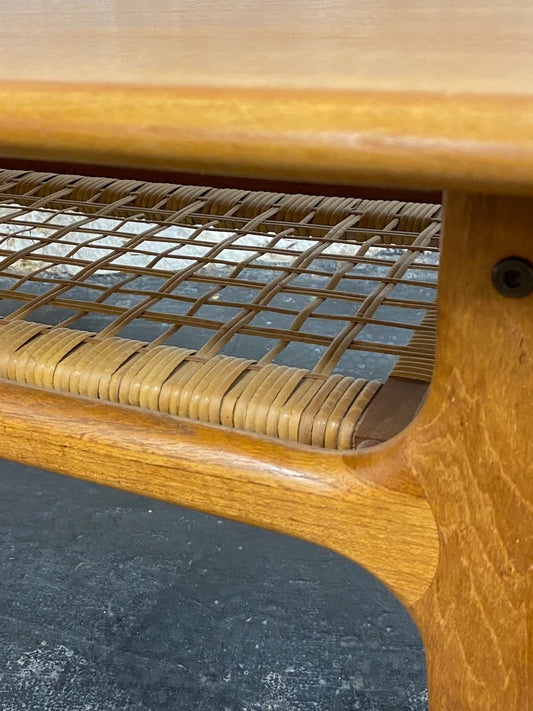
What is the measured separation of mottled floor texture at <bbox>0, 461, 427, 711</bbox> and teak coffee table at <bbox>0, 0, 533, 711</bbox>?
382 millimetres

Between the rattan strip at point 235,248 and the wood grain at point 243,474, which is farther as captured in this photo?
the rattan strip at point 235,248

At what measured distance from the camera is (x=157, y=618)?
89 centimetres

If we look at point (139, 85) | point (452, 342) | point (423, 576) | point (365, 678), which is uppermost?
point (139, 85)

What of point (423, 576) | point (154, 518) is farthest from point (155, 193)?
point (423, 576)

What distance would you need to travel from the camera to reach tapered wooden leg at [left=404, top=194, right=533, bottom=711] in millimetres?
326

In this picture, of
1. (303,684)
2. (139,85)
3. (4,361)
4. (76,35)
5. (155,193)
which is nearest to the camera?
(139,85)

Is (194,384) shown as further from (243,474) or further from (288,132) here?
→ (288,132)

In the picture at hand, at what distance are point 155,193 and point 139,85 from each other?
748 mm

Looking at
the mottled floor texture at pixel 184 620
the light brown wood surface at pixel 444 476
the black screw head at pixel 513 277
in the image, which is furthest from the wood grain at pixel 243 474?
the mottled floor texture at pixel 184 620

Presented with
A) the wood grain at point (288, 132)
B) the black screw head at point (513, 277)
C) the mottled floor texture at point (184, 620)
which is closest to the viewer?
the wood grain at point (288, 132)

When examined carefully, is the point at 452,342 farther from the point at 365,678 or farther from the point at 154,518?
the point at 154,518

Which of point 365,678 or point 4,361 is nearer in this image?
point 4,361

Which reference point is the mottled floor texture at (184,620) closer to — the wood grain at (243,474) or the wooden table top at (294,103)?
the wood grain at (243,474)

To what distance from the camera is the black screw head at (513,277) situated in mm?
317
